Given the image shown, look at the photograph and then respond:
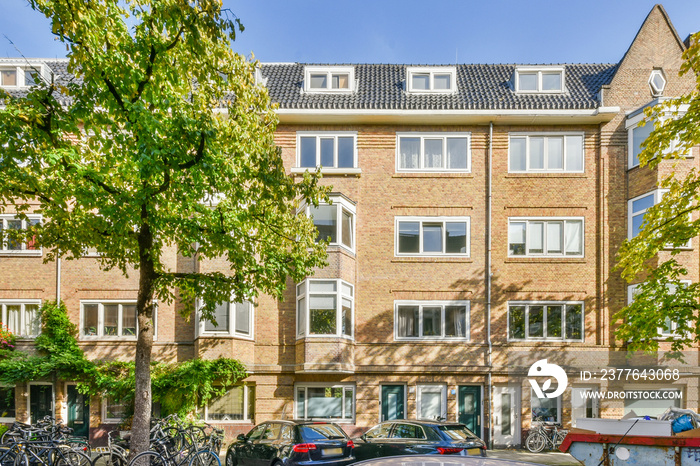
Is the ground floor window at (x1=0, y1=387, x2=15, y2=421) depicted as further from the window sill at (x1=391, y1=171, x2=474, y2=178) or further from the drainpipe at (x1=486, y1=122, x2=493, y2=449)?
the drainpipe at (x1=486, y1=122, x2=493, y2=449)

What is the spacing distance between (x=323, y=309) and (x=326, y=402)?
316 cm

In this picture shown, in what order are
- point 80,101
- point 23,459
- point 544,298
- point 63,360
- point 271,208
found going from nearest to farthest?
point 80,101
point 23,459
point 271,208
point 63,360
point 544,298

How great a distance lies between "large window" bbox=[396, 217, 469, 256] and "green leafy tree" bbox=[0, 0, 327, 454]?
7611 millimetres

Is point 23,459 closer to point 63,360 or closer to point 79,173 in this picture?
point 79,173

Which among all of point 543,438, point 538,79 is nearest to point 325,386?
point 543,438

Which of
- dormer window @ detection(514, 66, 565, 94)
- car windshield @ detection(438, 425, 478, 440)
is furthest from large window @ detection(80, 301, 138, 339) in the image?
dormer window @ detection(514, 66, 565, 94)

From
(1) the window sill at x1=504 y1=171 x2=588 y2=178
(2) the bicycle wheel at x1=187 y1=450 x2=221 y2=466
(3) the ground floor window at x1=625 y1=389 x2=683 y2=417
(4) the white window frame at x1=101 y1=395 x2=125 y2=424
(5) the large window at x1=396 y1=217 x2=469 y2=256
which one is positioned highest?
(1) the window sill at x1=504 y1=171 x2=588 y2=178

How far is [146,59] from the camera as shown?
9.88 meters

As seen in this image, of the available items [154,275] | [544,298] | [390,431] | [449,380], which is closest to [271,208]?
[154,275]

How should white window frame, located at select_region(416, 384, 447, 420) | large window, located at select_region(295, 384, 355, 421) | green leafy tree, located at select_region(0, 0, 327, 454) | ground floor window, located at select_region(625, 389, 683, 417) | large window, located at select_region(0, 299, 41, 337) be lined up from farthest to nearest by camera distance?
large window, located at select_region(0, 299, 41, 337)
white window frame, located at select_region(416, 384, 447, 420)
large window, located at select_region(295, 384, 355, 421)
ground floor window, located at select_region(625, 389, 683, 417)
green leafy tree, located at select_region(0, 0, 327, 454)

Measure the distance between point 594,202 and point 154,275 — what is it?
1516cm

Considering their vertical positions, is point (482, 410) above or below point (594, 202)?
below

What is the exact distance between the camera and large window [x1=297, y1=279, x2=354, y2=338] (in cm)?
1897

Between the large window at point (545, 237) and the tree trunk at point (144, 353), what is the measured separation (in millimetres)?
12798
